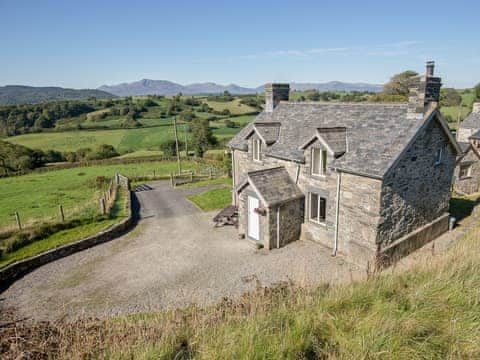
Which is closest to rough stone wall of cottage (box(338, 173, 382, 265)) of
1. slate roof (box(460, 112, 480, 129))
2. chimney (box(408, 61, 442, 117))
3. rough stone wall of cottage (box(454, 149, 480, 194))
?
chimney (box(408, 61, 442, 117))

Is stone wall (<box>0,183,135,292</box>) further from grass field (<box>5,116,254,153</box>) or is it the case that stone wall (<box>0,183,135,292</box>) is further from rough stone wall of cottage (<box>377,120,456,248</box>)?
grass field (<box>5,116,254,153</box>)

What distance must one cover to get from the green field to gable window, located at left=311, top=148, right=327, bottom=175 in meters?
16.9

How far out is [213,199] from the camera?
2692 centimetres

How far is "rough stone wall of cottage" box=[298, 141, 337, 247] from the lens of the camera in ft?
50.9

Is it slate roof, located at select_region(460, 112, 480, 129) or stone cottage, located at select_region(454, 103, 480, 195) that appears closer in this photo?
stone cottage, located at select_region(454, 103, 480, 195)

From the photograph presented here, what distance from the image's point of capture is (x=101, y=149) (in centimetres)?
6250

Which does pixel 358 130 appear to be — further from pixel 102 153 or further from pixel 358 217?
pixel 102 153

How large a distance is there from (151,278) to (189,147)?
168 ft

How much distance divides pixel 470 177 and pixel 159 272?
92.3 ft

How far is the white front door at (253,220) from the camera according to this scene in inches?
680

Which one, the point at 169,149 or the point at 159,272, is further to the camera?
the point at 169,149

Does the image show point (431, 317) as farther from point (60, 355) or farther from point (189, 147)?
point (189, 147)

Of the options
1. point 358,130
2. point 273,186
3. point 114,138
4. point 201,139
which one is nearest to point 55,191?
point 201,139

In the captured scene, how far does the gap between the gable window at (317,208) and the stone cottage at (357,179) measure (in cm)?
6
